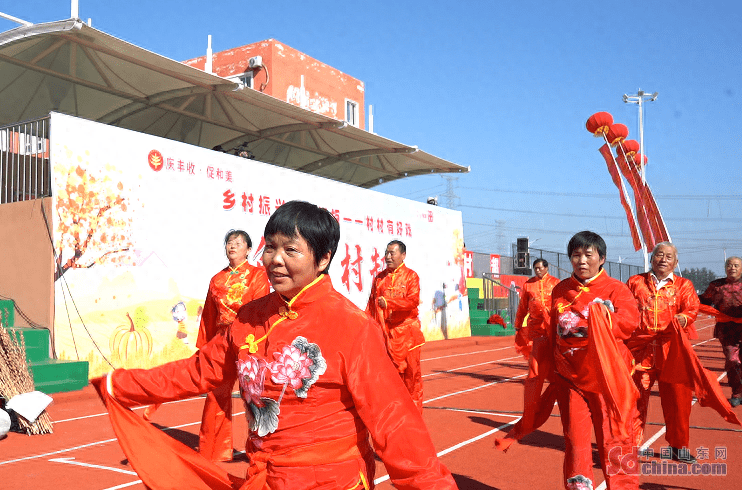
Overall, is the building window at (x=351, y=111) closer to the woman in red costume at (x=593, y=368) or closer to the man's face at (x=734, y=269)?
the man's face at (x=734, y=269)

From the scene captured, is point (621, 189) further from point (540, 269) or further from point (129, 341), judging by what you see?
point (129, 341)

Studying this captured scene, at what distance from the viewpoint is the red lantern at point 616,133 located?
527 inches

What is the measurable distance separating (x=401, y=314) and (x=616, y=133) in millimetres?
8116

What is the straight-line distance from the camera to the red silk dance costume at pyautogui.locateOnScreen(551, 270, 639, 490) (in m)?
3.92

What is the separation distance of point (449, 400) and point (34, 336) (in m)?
5.46

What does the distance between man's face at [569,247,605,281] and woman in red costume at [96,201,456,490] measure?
255 cm

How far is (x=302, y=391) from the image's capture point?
2051mm

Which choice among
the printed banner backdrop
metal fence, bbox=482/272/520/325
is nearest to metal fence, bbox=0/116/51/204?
the printed banner backdrop

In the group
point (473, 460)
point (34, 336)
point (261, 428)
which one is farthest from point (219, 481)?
point (34, 336)

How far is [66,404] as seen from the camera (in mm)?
8086

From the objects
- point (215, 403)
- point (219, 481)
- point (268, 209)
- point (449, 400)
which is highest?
point (268, 209)

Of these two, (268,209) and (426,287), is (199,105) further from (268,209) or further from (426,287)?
(426,287)

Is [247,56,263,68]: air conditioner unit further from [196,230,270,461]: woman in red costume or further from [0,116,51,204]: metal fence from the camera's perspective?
[196,230,270,461]: woman in red costume

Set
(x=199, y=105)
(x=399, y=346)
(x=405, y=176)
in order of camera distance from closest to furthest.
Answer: (x=399, y=346)
(x=199, y=105)
(x=405, y=176)
